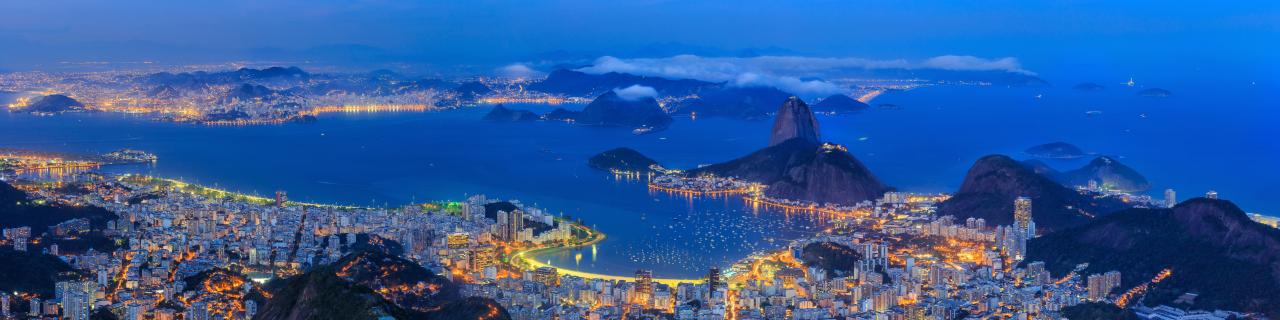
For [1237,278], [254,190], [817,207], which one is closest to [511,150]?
[254,190]

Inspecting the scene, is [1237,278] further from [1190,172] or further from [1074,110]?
[1074,110]

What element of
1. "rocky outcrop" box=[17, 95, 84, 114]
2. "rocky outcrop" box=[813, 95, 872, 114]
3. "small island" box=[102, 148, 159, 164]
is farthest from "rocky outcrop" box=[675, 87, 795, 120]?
"rocky outcrop" box=[17, 95, 84, 114]

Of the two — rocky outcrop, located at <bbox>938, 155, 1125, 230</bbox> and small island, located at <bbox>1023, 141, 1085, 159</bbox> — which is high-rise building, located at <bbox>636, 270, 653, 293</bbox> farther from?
small island, located at <bbox>1023, 141, 1085, 159</bbox>

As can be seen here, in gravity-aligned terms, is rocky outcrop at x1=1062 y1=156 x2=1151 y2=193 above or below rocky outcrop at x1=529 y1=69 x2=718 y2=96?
below

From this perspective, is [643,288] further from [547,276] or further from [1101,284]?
[1101,284]

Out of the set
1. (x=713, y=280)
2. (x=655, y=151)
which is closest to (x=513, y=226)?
(x=713, y=280)
